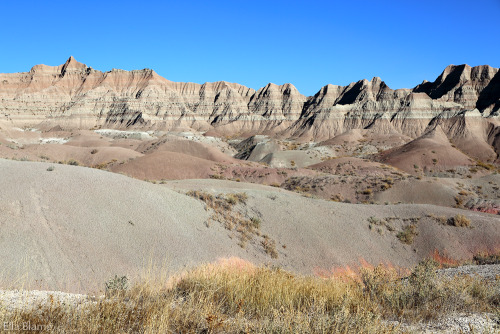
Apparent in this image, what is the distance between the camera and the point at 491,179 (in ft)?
127

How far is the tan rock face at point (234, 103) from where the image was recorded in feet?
349

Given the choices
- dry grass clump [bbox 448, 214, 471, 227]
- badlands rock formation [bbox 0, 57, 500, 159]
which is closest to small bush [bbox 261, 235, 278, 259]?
dry grass clump [bbox 448, 214, 471, 227]

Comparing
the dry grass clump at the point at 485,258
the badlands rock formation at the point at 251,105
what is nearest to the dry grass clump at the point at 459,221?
the dry grass clump at the point at 485,258

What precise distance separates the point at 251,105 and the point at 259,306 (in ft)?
500

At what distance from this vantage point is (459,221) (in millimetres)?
19859

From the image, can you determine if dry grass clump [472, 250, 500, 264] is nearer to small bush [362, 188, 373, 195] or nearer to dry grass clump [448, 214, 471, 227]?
dry grass clump [448, 214, 471, 227]

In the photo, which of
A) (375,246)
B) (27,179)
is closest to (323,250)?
(375,246)

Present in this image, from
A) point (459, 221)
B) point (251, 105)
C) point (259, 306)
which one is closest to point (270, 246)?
point (259, 306)

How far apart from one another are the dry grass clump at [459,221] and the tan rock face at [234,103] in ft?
284

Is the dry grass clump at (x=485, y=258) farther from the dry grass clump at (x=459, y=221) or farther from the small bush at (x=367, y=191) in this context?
the small bush at (x=367, y=191)

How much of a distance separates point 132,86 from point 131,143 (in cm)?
8175

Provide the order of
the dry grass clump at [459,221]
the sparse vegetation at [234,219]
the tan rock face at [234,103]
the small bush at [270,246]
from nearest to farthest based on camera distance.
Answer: the small bush at [270,246] → the sparse vegetation at [234,219] → the dry grass clump at [459,221] → the tan rock face at [234,103]

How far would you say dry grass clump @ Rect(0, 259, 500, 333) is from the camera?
4.14 metres

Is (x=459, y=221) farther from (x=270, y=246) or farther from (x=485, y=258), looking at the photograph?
(x=270, y=246)
